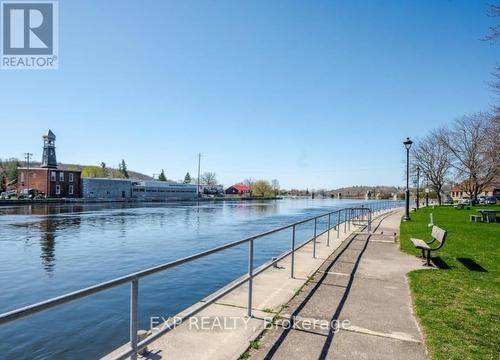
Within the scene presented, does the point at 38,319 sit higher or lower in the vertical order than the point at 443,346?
lower

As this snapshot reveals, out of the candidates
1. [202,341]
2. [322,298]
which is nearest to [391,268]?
[322,298]

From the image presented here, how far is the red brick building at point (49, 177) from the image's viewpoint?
2827 inches

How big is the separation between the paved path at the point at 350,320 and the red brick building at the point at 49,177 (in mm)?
76408

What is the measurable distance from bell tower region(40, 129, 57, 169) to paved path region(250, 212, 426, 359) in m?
77.3

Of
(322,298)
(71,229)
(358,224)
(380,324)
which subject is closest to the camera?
(380,324)

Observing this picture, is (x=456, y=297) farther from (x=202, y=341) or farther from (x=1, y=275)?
(x=1, y=275)

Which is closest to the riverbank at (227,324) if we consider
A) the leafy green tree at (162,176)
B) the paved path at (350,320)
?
the paved path at (350,320)

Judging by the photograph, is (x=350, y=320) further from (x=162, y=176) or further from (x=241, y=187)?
(x=241, y=187)

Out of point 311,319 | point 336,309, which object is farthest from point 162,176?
point 311,319

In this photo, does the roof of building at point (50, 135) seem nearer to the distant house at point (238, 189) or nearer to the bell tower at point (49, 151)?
the bell tower at point (49, 151)

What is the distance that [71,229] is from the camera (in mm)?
24688

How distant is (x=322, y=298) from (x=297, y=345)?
2.01 metres

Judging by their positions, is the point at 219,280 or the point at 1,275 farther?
the point at 1,275

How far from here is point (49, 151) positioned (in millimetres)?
73812
